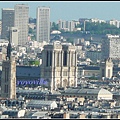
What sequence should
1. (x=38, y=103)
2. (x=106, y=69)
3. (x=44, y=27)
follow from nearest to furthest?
(x=38, y=103)
(x=106, y=69)
(x=44, y=27)

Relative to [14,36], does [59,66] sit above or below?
below

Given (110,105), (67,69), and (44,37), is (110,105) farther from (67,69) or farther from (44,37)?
(44,37)

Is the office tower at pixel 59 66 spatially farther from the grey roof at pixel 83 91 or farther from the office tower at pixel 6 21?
the office tower at pixel 6 21

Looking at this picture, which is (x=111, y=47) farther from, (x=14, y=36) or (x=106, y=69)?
(x=106, y=69)

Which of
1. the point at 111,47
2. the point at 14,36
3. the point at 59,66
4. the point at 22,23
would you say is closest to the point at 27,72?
the point at 59,66

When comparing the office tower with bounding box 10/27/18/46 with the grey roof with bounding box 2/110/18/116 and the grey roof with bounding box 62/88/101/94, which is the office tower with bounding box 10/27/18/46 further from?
the grey roof with bounding box 2/110/18/116

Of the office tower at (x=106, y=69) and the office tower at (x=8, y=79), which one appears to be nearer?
the office tower at (x=8, y=79)

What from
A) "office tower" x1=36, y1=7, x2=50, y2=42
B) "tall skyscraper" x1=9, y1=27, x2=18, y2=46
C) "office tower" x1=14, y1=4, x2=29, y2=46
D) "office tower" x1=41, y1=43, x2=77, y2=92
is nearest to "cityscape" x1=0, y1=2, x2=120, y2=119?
"office tower" x1=41, y1=43, x2=77, y2=92

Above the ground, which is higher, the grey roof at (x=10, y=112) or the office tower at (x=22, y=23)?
the office tower at (x=22, y=23)

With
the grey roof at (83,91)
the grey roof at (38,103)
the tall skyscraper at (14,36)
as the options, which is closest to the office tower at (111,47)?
the tall skyscraper at (14,36)
